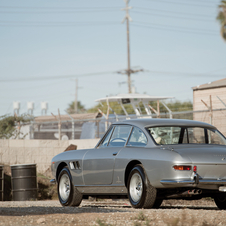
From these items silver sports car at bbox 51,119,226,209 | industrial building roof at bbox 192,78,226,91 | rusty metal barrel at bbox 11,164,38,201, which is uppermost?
industrial building roof at bbox 192,78,226,91

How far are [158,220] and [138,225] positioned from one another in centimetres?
58

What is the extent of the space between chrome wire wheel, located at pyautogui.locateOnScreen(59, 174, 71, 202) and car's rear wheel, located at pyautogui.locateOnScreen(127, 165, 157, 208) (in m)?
2.07

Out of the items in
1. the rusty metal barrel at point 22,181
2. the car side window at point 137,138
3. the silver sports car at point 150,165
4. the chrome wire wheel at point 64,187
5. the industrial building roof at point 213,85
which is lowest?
the rusty metal barrel at point 22,181

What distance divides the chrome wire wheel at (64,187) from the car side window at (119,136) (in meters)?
1.49

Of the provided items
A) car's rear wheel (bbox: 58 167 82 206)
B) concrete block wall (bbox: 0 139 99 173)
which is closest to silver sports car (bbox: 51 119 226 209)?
car's rear wheel (bbox: 58 167 82 206)

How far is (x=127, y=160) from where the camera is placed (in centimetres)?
707

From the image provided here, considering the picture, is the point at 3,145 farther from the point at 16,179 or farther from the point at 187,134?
the point at 187,134

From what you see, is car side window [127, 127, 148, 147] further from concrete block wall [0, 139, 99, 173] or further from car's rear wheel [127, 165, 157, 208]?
concrete block wall [0, 139, 99, 173]

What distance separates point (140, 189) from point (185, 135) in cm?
135

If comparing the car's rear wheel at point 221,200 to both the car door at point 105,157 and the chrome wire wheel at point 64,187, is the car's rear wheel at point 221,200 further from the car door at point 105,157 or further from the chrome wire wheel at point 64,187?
the chrome wire wheel at point 64,187

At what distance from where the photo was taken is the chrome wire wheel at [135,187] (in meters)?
6.89

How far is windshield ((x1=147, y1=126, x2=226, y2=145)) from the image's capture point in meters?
7.25

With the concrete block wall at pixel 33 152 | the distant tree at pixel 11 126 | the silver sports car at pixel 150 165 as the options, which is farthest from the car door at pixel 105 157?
the distant tree at pixel 11 126

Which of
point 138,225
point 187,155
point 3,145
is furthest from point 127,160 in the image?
point 3,145
